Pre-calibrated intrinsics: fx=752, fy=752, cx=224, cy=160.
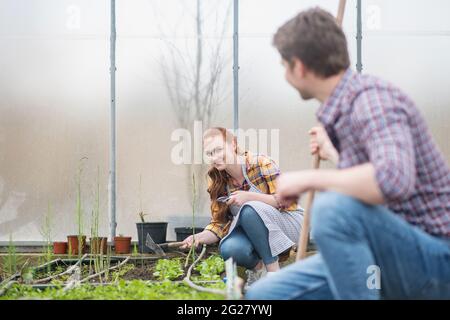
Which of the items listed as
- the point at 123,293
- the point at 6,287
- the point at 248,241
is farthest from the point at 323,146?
the point at 6,287

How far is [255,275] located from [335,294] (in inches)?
79.6

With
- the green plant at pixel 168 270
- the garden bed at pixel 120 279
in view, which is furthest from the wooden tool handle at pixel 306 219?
the green plant at pixel 168 270

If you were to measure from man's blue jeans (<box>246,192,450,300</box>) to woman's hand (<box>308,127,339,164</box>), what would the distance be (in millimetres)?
301

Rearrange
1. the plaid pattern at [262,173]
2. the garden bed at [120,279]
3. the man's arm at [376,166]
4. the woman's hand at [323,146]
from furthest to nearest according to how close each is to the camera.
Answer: the plaid pattern at [262,173] → the garden bed at [120,279] → the woman's hand at [323,146] → the man's arm at [376,166]

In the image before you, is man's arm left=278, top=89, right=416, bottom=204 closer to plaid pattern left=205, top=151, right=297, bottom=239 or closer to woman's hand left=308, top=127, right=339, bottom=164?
woman's hand left=308, top=127, right=339, bottom=164

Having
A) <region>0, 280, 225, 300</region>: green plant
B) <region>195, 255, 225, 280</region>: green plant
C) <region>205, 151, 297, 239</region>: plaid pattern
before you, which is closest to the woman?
<region>205, 151, 297, 239</region>: plaid pattern

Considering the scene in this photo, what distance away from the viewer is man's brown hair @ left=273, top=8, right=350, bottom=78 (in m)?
2.01

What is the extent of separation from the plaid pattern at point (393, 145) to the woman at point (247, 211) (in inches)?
68.0

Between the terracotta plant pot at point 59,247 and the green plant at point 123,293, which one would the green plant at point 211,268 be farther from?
the terracotta plant pot at point 59,247

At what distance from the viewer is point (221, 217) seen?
4105 mm

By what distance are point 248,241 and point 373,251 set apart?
6.12 feet

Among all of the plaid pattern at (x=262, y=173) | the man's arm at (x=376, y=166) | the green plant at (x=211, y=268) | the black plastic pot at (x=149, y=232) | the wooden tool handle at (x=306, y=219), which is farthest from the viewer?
the black plastic pot at (x=149, y=232)

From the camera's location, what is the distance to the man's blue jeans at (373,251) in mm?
1913
